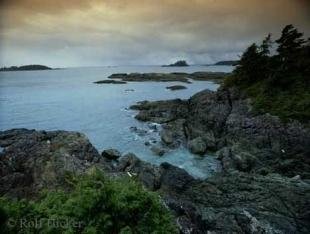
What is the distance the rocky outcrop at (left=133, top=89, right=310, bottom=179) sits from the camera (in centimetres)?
3109

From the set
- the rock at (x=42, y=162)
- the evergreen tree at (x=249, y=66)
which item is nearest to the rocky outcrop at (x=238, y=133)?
the evergreen tree at (x=249, y=66)

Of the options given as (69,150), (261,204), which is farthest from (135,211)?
(69,150)

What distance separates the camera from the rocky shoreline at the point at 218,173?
1931 centimetres

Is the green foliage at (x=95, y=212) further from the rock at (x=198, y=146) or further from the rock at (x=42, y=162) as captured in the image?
the rock at (x=198, y=146)

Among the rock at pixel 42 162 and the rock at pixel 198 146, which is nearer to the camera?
the rock at pixel 42 162

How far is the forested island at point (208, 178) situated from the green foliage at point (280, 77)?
0.14m

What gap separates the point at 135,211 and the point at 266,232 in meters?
9.27

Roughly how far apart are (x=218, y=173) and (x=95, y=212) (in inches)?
714

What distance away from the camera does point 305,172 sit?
2817 centimetres

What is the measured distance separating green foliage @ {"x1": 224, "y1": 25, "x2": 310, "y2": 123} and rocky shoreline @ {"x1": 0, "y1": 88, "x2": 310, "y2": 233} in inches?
84.6

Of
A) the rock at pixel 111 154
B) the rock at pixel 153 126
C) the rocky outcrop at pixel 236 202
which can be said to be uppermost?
the rocky outcrop at pixel 236 202

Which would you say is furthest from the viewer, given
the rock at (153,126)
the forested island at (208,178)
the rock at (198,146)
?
the rock at (153,126)

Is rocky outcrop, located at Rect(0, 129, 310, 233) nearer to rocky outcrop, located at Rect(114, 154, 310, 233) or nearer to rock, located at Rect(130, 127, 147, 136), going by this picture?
rocky outcrop, located at Rect(114, 154, 310, 233)

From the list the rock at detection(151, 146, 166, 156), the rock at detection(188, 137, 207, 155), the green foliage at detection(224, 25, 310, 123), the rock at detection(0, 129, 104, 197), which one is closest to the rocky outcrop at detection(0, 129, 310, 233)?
the rock at detection(0, 129, 104, 197)
